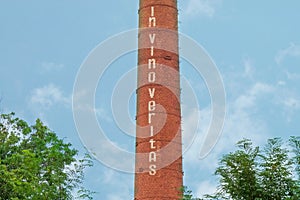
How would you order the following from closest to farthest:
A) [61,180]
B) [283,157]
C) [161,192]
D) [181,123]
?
[283,157] → [61,180] → [161,192] → [181,123]

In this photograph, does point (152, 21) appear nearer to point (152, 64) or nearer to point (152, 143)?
point (152, 64)

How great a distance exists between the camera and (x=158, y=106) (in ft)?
83.4

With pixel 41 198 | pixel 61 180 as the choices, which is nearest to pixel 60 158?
pixel 61 180

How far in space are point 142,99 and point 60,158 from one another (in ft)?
26.3

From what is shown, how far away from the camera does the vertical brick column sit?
965 inches

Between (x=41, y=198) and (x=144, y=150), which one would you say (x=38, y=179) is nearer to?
(x=41, y=198)

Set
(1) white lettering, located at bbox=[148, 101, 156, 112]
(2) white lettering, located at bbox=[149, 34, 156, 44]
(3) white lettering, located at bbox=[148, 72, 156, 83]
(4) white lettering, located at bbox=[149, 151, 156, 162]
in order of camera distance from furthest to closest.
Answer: (2) white lettering, located at bbox=[149, 34, 156, 44], (3) white lettering, located at bbox=[148, 72, 156, 83], (1) white lettering, located at bbox=[148, 101, 156, 112], (4) white lettering, located at bbox=[149, 151, 156, 162]

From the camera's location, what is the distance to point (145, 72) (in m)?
26.2

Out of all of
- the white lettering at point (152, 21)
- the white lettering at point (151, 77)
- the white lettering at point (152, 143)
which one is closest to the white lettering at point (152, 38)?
the white lettering at point (152, 21)

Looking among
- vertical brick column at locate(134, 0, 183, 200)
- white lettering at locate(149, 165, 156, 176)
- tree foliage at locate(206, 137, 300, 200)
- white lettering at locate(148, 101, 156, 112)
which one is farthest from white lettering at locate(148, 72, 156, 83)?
tree foliage at locate(206, 137, 300, 200)

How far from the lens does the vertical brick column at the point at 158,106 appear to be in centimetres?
2452

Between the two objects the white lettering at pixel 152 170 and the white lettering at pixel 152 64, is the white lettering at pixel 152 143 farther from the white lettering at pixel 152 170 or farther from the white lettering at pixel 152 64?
the white lettering at pixel 152 64

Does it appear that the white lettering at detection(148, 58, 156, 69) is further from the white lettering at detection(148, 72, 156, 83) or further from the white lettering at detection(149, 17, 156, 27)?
the white lettering at detection(149, 17, 156, 27)

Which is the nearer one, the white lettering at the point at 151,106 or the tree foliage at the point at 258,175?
the tree foliage at the point at 258,175
